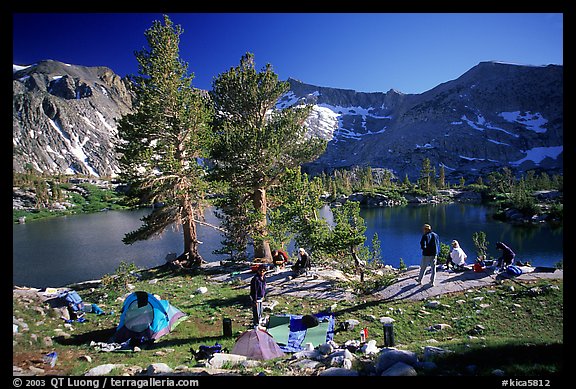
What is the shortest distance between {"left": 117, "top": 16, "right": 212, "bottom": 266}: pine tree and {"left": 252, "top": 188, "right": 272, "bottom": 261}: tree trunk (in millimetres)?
3640

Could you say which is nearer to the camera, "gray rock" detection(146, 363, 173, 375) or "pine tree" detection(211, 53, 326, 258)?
"gray rock" detection(146, 363, 173, 375)

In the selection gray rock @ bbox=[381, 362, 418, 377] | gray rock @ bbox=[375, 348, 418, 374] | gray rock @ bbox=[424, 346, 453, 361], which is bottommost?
gray rock @ bbox=[424, 346, 453, 361]

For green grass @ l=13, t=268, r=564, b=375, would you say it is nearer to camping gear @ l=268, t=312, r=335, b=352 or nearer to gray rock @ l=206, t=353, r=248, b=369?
camping gear @ l=268, t=312, r=335, b=352

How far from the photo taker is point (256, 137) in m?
18.0

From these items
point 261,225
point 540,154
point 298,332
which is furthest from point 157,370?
point 540,154

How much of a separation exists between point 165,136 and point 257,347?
15918 millimetres

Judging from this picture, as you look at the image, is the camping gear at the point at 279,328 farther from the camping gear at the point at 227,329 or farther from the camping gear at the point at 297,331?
the camping gear at the point at 227,329

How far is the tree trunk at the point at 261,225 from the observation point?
732 inches

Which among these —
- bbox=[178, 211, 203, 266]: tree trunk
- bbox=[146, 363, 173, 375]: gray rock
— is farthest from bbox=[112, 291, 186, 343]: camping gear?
bbox=[178, 211, 203, 266]: tree trunk

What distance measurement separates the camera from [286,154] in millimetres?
19484

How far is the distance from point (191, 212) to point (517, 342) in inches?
710

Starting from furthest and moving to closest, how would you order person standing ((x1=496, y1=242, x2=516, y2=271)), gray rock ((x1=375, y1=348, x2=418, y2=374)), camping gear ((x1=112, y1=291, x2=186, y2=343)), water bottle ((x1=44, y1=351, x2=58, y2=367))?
person standing ((x1=496, y1=242, x2=516, y2=271)) → camping gear ((x1=112, y1=291, x2=186, y2=343)) → water bottle ((x1=44, y1=351, x2=58, y2=367)) → gray rock ((x1=375, y1=348, x2=418, y2=374))

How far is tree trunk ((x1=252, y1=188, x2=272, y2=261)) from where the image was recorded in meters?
18.6
